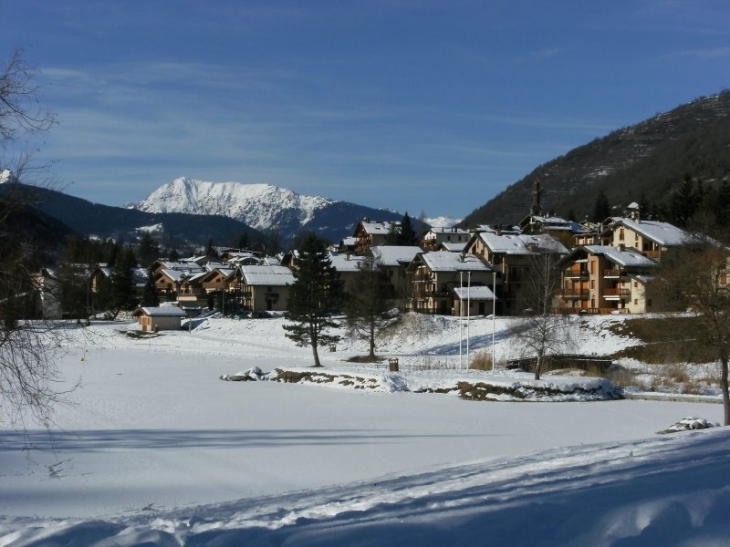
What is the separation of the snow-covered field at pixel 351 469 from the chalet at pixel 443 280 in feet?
134

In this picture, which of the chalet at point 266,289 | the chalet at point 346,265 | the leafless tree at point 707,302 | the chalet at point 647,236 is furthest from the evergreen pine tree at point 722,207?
the leafless tree at point 707,302

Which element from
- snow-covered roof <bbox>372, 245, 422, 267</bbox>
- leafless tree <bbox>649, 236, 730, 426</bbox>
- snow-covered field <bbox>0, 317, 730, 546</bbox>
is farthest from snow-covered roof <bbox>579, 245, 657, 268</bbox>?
leafless tree <bbox>649, 236, 730, 426</bbox>

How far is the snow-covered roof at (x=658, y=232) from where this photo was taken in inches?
2960

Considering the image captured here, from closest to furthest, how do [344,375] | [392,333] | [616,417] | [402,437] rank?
[402,437]
[616,417]
[344,375]
[392,333]

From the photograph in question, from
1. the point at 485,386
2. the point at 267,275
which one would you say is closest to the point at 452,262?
the point at 267,275

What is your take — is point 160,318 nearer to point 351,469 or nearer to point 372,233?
point 372,233

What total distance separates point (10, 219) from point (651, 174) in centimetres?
19978

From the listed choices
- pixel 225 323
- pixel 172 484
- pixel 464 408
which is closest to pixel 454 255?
pixel 225 323

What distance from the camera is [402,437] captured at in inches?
914

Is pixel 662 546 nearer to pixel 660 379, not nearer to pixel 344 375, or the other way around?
pixel 344 375

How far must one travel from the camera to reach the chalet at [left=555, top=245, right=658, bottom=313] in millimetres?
70375

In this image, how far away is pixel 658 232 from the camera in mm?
77625

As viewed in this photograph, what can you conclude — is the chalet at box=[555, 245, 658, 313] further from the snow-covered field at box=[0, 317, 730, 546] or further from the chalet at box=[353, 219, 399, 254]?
the chalet at box=[353, 219, 399, 254]

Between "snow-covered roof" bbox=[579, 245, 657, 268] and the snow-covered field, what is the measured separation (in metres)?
38.2
